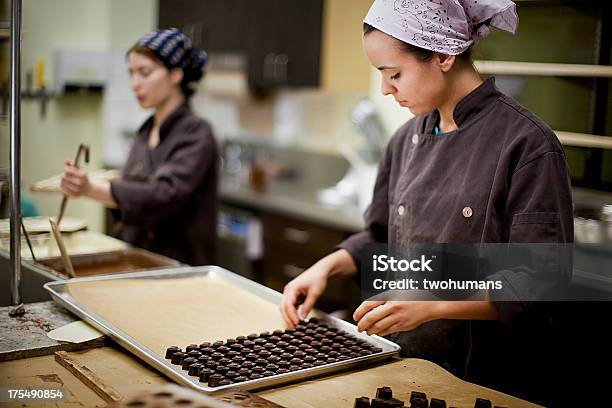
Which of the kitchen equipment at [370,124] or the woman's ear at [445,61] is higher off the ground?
the woman's ear at [445,61]

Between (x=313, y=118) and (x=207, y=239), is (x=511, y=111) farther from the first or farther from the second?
(x=313, y=118)

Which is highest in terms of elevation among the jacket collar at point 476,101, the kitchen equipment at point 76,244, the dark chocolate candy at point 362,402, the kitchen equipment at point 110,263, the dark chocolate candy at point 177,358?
the jacket collar at point 476,101

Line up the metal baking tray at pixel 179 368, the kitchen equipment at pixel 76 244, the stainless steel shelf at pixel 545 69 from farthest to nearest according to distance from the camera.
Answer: the kitchen equipment at pixel 76 244 → the stainless steel shelf at pixel 545 69 → the metal baking tray at pixel 179 368

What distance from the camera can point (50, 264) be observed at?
6.73ft

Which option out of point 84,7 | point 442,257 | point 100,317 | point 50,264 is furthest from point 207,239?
point 84,7

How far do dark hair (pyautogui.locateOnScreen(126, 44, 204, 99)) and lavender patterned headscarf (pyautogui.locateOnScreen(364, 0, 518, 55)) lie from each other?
41.3 inches

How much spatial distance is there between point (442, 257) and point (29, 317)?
2.70 ft

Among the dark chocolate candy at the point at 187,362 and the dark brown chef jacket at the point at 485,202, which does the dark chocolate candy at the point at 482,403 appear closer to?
the dark brown chef jacket at the point at 485,202

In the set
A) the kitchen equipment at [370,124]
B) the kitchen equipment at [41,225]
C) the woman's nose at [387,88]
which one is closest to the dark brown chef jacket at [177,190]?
the kitchen equipment at [41,225]

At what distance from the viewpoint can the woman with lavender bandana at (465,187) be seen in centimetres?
136

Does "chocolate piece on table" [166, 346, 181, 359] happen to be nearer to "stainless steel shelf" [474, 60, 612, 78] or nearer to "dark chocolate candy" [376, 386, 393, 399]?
"dark chocolate candy" [376, 386, 393, 399]

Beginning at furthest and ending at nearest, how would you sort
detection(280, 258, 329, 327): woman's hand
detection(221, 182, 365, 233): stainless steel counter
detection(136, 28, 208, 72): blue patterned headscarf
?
detection(221, 182, 365, 233): stainless steel counter
detection(136, 28, 208, 72): blue patterned headscarf
detection(280, 258, 329, 327): woman's hand

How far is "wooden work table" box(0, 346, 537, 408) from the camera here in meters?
1.22

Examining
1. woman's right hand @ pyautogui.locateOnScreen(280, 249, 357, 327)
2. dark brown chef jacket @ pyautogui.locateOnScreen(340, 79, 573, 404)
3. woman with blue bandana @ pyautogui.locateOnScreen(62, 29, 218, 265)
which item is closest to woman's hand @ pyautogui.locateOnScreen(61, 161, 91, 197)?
woman with blue bandana @ pyautogui.locateOnScreen(62, 29, 218, 265)
